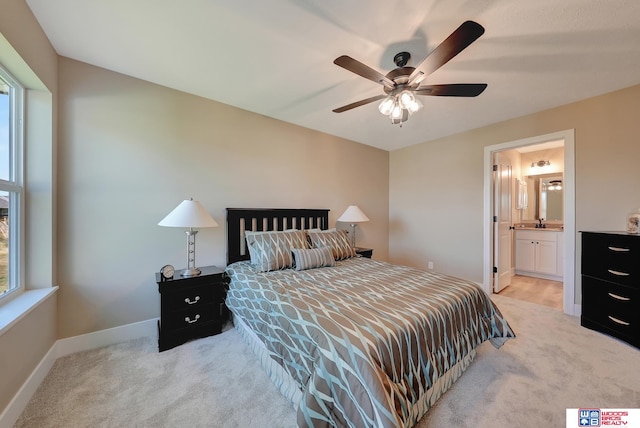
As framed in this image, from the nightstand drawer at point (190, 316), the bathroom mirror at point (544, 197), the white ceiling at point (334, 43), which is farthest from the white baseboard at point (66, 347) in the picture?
the bathroom mirror at point (544, 197)

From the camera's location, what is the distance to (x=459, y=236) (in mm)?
3902

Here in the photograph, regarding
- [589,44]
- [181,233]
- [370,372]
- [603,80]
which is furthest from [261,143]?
[603,80]

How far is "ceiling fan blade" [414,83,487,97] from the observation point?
1.69m

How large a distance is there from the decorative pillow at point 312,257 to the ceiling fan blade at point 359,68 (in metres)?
1.76

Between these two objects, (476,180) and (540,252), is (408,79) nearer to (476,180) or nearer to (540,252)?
(476,180)

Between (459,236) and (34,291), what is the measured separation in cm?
499

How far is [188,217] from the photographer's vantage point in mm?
2201

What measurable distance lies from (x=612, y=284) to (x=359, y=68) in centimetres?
330

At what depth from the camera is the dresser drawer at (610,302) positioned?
7.28 ft

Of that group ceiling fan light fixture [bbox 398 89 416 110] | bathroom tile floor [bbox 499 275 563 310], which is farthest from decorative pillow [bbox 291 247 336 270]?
bathroom tile floor [bbox 499 275 563 310]

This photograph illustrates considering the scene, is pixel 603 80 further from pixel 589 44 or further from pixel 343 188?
pixel 343 188

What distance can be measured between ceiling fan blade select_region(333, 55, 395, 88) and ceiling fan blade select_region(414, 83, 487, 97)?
281 mm

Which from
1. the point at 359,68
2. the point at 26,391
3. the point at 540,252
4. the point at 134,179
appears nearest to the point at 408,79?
the point at 359,68

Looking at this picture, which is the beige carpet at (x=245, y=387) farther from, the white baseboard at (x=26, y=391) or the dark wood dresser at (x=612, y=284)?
the dark wood dresser at (x=612, y=284)
